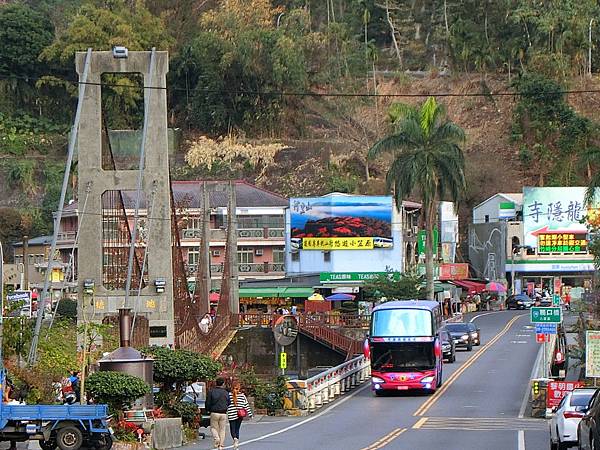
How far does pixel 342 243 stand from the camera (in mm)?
93812

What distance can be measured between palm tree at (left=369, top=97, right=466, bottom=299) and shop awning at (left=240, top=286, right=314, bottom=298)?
53.8 feet

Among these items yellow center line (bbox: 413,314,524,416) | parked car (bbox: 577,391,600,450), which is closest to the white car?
parked car (bbox: 577,391,600,450)

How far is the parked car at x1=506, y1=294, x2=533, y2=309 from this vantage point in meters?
103

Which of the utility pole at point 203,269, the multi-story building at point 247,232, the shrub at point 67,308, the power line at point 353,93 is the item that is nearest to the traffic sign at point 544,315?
the utility pole at point 203,269

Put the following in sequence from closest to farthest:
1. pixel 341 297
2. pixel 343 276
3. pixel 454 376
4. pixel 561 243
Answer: pixel 454 376, pixel 341 297, pixel 343 276, pixel 561 243

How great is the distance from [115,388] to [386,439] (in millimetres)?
6259

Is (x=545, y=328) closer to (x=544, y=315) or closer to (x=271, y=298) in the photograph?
(x=544, y=315)

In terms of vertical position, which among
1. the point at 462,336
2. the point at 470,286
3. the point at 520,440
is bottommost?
the point at 520,440

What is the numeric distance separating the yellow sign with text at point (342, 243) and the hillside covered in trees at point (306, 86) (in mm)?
21941

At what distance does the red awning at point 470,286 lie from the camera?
104 m

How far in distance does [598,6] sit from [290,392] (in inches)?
3945

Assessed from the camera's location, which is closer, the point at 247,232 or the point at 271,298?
the point at 271,298

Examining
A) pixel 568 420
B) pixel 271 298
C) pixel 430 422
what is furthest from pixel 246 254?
pixel 568 420

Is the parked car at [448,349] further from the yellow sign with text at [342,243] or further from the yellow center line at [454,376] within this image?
the yellow sign with text at [342,243]
